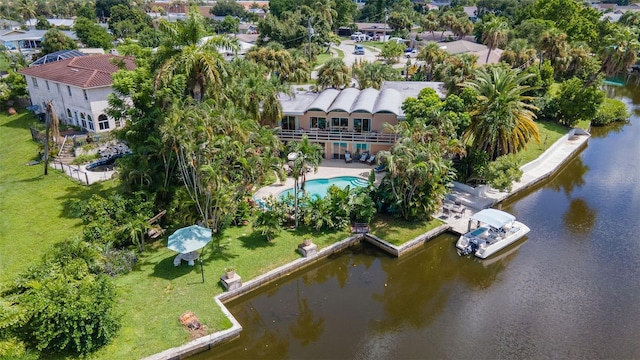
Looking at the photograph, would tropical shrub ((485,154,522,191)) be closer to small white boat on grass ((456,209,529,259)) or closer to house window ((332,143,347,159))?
small white boat on grass ((456,209,529,259))

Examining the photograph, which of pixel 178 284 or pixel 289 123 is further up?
pixel 289 123

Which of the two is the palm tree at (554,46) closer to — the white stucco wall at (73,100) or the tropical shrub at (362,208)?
the tropical shrub at (362,208)

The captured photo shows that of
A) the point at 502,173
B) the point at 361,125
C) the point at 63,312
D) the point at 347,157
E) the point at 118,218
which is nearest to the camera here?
the point at 63,312

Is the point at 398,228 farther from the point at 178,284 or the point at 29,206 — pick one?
the point at 29,206

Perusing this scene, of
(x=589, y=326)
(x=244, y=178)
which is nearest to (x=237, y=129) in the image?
(x=244, y=178)

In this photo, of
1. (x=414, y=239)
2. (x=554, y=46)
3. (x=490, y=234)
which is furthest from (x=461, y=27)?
(x=414, y=239)

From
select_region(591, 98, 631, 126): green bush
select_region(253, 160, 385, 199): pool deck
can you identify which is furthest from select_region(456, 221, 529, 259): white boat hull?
select_region(591, 98, 631, 126): green bush

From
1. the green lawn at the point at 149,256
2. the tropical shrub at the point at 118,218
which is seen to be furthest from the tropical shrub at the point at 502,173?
the tropical shrub at the point at 118,218

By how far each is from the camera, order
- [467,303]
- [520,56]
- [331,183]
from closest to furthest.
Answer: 1. [467,303]
2. [331,183]
3. [520,56]
